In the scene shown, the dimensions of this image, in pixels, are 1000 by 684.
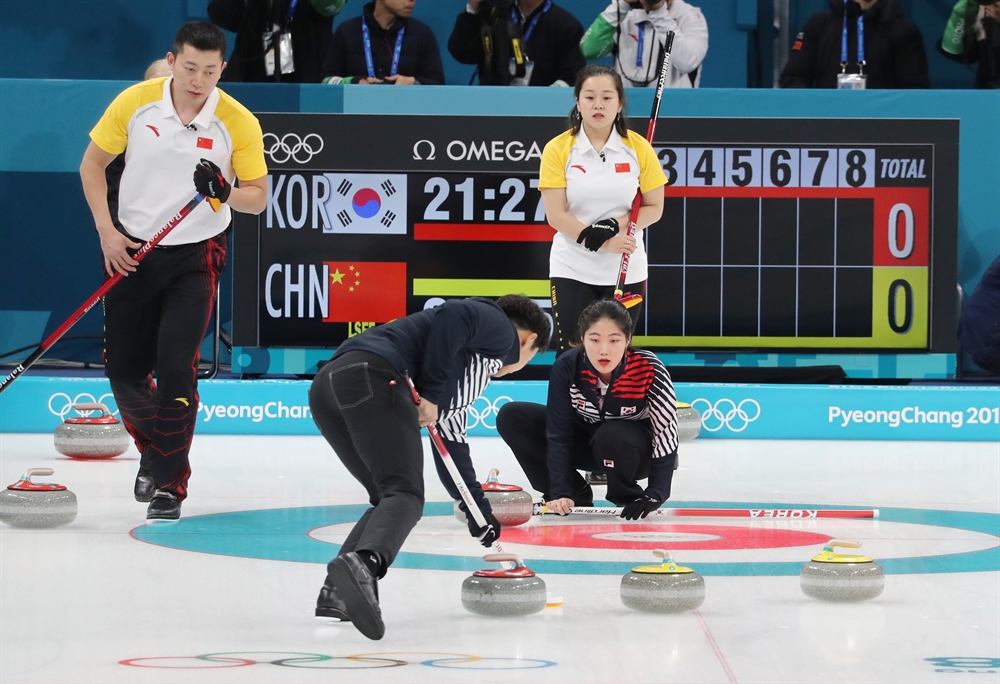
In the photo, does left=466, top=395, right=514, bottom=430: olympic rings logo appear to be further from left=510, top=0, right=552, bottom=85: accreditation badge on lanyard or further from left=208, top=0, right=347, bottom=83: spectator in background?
left=208, top=0, right=347, bottom=83: spectator in background

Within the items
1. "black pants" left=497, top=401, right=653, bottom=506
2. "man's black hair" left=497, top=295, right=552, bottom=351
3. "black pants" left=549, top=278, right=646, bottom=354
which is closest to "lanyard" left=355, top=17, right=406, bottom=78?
"black pants" left=549, top=278, right=646, bottom=354

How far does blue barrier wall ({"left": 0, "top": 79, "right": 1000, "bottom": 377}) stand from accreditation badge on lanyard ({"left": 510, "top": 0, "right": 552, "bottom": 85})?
872 mm

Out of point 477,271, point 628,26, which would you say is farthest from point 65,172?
point 628,26

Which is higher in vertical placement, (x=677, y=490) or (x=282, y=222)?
(x=282, y=222)

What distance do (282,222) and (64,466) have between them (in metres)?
2.06

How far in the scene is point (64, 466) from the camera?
230 inches

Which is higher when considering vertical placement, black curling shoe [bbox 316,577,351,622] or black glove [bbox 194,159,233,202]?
black glove [bbox 194,159,233,202]

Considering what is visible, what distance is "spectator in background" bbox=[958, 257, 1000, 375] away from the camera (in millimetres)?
4672

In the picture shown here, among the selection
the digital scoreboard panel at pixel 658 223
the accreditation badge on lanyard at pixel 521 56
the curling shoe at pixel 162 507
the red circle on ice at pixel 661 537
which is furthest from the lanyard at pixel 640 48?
the curling shoe at pixel 162 507

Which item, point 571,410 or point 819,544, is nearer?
point 819,544

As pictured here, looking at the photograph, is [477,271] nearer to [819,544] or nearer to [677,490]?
[677,490]

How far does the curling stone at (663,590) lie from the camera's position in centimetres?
316

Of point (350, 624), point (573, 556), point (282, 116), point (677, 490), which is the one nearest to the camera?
point (350, 624)

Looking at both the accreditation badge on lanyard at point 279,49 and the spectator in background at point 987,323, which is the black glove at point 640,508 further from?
the accreditation badge on lanyard at point 279,49
